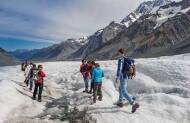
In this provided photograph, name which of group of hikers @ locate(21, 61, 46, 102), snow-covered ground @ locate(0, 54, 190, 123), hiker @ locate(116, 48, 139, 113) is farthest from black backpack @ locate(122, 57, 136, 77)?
group of hikers @ locate(21, 61, 46, 102)

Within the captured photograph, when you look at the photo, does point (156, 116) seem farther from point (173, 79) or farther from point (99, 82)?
point (173, 79)

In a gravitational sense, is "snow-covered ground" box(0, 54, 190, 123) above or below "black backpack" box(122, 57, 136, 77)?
below

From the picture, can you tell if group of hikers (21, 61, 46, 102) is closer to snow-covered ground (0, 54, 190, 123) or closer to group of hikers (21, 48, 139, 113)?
group of hikers (21, 48, 139, 113)

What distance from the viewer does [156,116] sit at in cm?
1552

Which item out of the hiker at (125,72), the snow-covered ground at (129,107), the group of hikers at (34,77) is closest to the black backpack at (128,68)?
the hiker at (125,72)

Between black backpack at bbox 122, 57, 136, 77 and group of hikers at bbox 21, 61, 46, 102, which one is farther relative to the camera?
group of hikers at bbox 21, 61, 46, 102

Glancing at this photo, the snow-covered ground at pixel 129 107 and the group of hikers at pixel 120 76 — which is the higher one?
the group of hikers at pixel 120 76

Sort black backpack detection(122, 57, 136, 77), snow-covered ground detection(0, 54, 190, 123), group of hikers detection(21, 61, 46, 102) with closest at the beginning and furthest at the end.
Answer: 1. black backpack detection(122, 57, 136, 77)
2. snow-covered ground detection(0, 54, 190, 123)
3. group of hikers detection(21, 61, 46, 102)

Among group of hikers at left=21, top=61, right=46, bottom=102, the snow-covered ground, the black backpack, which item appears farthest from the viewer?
group of hikers at left=21, top=61, right=46, bottom=102

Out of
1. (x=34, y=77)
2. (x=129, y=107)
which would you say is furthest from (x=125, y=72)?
(x=34, y=77)

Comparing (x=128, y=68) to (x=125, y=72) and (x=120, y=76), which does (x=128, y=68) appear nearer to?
(x=125, y=72)

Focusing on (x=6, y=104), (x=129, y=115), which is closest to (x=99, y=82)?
(x=129, y=115)

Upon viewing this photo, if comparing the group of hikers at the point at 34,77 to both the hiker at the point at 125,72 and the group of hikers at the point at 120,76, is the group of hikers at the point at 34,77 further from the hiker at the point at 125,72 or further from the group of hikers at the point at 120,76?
the hiker at the point at 125,72

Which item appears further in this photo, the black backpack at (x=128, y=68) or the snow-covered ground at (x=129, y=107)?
the snow-covered ground at (x=129, y=107)
